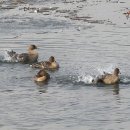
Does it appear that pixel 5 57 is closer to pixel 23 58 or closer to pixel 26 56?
pixel 23 58

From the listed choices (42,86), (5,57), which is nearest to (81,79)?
(42,86)

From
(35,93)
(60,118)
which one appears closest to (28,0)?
(35,93)

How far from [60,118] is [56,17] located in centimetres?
2887

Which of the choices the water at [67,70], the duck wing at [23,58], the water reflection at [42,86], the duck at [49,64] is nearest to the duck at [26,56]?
the duck wing at [23,58]

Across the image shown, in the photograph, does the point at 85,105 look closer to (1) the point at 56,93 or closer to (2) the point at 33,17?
(1) the point at 56,93

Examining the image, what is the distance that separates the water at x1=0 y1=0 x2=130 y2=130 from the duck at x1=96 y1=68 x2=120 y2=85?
337 mm

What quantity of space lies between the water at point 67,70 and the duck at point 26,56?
381 millimetres

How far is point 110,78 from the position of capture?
26.6 meters

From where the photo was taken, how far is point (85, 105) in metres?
22.6

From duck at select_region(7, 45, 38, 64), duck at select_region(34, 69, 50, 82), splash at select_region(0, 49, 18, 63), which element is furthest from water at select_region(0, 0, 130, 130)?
duck at select_region(7, 45, 38, 64)

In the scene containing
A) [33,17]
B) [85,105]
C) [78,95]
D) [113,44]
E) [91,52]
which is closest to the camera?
[85,105]

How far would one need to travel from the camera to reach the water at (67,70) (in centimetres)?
2089

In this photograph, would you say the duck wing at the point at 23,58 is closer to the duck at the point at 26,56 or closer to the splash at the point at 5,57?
the duck at the point at 26,56

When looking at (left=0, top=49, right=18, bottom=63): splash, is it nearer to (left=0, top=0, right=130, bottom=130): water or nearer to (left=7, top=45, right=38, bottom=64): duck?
(left=0, top=0, right=130, bottom=130): water
